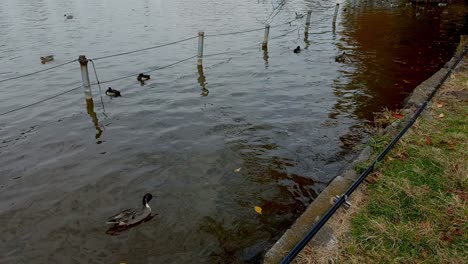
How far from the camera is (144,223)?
5797mm

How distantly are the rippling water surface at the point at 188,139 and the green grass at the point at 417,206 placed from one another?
1.56 m

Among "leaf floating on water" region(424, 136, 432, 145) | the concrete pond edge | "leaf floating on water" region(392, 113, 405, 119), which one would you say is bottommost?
"leaf floating on water" region(392, 113, 405, 119)

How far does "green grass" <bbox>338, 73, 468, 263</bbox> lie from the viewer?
3805 mm

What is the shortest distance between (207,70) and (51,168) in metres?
8.73

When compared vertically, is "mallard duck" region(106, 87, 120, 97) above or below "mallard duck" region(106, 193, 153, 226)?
above

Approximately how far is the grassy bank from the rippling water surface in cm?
148

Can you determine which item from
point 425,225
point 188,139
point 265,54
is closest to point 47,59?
point 265,54

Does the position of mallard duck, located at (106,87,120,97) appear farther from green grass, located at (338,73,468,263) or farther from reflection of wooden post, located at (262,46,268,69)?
green grass, located at (338,73,468,263)

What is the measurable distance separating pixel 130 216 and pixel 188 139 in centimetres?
338

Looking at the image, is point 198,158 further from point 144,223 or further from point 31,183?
point 31,183

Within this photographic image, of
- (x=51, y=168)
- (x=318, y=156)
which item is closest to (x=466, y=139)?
(x=318, y=156)

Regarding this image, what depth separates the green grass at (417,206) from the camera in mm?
3805

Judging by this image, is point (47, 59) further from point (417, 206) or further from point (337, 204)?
point (417, 206)

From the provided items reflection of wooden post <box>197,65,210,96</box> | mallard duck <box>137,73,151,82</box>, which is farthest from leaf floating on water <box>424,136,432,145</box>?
mallard duck <box>137,73,151,82</box>
